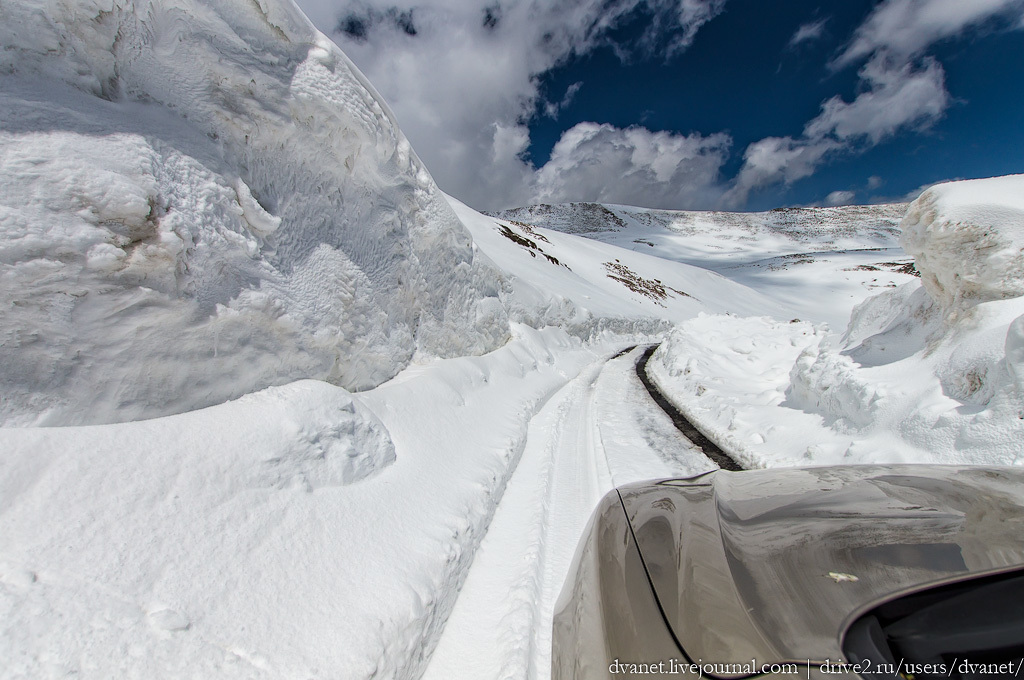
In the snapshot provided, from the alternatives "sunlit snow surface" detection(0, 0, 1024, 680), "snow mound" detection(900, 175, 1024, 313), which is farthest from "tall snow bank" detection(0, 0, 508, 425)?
"snow mound" detection(900, 175, 1024, 313)

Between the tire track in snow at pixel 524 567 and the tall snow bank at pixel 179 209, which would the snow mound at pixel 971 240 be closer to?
the tire track in snow at pixel 524 567

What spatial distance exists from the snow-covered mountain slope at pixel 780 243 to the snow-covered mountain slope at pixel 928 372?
29.9 m

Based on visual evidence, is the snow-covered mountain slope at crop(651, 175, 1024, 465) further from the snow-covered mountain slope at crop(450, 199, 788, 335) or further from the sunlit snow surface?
the snow-covered mountain slope at crop(450, 199, 788, 335)

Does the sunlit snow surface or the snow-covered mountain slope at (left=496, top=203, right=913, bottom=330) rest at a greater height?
the snow-covered mountain slope at (left=496, top=203, right=913, bottom=330)

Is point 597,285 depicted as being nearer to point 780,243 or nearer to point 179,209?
point 179,209

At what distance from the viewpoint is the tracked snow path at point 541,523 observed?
219cm

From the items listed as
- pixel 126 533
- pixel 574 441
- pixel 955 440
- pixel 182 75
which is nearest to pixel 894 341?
pixel 955 440

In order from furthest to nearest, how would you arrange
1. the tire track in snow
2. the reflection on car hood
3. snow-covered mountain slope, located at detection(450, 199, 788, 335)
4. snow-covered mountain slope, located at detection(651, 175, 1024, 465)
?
snow-covered mountain slope, located at detection(450, 199, 788, 335)
snow-covered mountain slope, located at detection(651, 175, 1024, 465)
the tire track in snow
the reflection on car hood

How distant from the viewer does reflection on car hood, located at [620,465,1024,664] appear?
1131 millimetres

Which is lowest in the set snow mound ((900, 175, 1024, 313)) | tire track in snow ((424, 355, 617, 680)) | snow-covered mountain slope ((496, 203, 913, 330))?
tire track in snow ((424, 355, 617, 680))

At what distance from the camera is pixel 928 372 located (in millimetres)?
4383

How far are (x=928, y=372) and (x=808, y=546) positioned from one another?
452cm

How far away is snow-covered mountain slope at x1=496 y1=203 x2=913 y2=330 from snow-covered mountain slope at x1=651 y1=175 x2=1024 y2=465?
→ 29927 millimetres

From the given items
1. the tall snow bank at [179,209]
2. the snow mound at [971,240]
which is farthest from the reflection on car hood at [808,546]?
the snow mound at [971,240]
